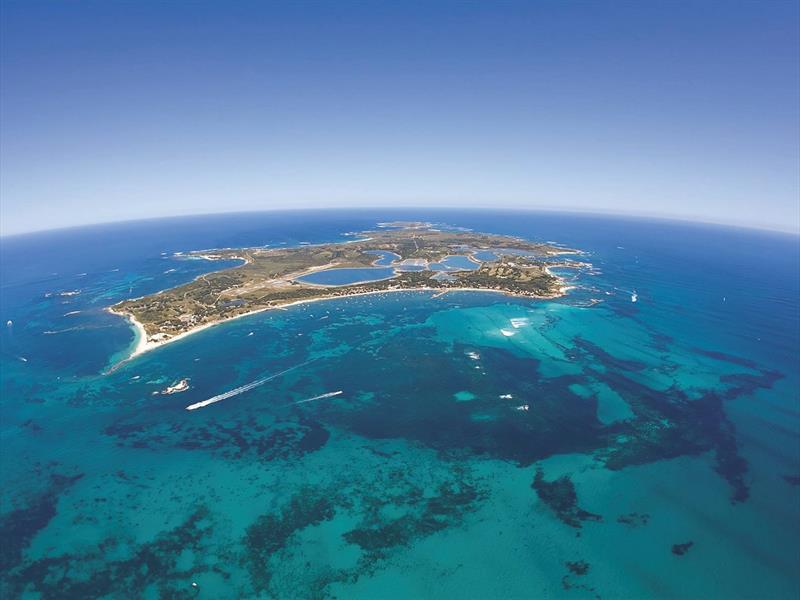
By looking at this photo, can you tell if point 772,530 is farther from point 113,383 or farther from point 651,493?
point 113,383

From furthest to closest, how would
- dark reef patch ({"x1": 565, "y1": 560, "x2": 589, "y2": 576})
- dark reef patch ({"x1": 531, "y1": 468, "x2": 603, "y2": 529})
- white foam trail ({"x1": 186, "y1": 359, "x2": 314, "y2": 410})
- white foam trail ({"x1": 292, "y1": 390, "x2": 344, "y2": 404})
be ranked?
white foam trail ({"x1": 292, "y1": 390, "x2": 344, "y2": 404})
white foam trail ({"x1": 186, "y1": 359, "x2": 314, "y2": 410})
dark reef patch ({"x1": 531, "y1": 468, "x2": 603, "y2": 529})
dark reef patch ({"x1": 565, "y1": 560, "x2": 589, "y2": 576})

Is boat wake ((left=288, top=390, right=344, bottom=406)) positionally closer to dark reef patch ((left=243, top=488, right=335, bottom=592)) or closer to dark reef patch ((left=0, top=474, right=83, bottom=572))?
dark reef patch ((left=243, top=488, right=335, bottom=592))

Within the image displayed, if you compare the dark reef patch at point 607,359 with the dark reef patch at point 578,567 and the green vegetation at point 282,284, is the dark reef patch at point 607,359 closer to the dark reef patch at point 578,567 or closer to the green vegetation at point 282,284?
the green vegetation at point 282,284

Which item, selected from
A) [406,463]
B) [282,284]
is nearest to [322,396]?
[406,463]

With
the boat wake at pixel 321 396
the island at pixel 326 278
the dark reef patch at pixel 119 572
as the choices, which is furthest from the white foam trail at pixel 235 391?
the island at pixel 326 278

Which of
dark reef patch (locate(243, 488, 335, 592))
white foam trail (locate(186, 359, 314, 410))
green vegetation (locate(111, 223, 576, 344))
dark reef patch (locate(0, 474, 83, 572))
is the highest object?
green vegetation (locate(111, 223, 576, 344))

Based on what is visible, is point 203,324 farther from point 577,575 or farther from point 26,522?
point 577,575

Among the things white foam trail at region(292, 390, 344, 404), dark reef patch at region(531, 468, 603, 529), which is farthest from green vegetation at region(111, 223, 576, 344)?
dark reef patch at region(531, 468, 603, 529)
